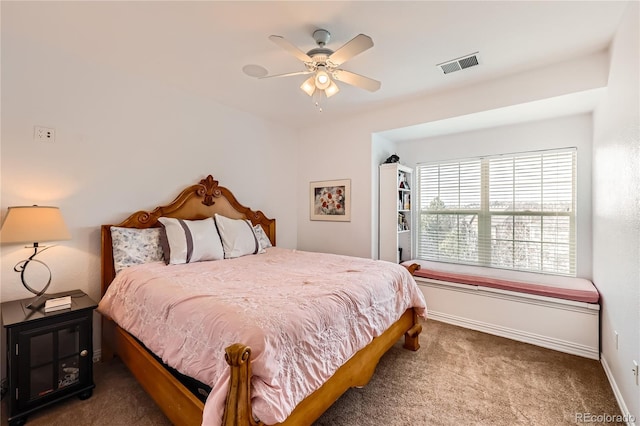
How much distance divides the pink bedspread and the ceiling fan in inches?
57.7

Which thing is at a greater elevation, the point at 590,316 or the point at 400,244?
the point at 400,244

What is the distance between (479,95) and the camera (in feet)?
9.45

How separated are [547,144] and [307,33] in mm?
2969

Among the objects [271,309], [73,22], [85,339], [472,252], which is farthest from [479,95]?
[85,339]

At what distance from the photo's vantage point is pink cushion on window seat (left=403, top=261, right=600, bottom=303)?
2.58 metres

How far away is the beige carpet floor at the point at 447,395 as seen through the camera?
5.68 ft

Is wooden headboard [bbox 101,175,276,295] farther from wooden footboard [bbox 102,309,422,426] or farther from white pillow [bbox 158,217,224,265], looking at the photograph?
wooden footboard [bbox 102,309,422,426]

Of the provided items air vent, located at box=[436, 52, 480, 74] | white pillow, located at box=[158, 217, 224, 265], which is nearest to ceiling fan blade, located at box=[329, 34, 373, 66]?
air vent, located at box=[436, 52, 480, 74]

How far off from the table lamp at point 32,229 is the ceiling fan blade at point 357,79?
228 cm

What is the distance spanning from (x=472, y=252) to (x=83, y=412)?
408 cm

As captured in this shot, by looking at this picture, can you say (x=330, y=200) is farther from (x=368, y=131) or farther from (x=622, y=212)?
(x=622, y=212)

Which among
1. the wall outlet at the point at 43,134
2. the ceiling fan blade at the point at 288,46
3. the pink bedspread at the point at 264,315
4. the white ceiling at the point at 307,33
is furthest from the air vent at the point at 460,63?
the wall outlet at the point at 43,134

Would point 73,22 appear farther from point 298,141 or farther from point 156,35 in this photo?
point 298,141

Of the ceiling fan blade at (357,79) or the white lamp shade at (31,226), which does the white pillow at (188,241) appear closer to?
the white lamp shade at (31,226)
